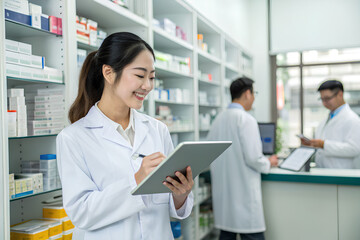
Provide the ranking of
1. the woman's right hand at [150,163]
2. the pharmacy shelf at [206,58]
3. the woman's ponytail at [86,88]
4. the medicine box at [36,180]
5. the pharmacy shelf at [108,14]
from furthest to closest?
the pharmacy shelf at [206,58]
the pharmacy shelf at [108,14]
the medicine box at [36,180]
the woman's ponytail at [86,88]
the woman's right hand at [150,163]

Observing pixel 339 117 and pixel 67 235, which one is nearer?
pixel 67 235

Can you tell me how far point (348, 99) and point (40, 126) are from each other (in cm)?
630

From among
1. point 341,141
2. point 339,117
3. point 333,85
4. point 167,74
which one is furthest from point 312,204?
point 167,74

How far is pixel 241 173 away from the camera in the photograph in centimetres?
333

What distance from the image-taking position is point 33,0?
2049 millimetres

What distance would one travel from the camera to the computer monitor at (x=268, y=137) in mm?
4409

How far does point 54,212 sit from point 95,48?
1181 mm

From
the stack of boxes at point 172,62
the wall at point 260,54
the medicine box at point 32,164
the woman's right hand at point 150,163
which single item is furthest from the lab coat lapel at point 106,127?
the wall at point 260,54

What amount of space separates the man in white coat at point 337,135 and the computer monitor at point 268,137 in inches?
21.6

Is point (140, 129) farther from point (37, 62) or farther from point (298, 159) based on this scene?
point (298, 159)

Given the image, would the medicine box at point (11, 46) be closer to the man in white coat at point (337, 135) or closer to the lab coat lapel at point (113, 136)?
the lab coat lapel at point (113, 136)

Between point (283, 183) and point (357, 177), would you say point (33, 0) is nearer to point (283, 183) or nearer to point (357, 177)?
point (283, 183)

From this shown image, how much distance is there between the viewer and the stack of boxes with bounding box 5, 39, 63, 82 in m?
1.71

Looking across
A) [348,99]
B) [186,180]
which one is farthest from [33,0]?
[348,99]
